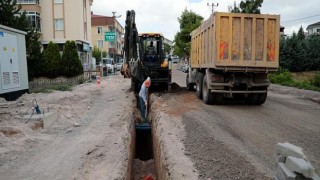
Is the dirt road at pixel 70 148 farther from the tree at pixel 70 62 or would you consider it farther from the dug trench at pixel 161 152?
the tree at pixel 70 62

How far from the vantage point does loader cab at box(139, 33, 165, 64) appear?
55.8 feet

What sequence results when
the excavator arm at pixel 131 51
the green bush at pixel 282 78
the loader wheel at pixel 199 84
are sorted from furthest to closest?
1. the green bush at pixel 282 78
2. the excavator arm at pixel 131 51
3. the loader wheel at pixel 199 84

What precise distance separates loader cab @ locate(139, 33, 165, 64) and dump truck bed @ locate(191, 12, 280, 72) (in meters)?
5.78

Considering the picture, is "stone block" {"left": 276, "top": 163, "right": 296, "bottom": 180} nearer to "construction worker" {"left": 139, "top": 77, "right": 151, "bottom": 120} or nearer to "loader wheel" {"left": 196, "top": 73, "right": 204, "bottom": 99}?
"construction worker" {"left": 139, "top": 77, "right": 151, "bottom": 120}

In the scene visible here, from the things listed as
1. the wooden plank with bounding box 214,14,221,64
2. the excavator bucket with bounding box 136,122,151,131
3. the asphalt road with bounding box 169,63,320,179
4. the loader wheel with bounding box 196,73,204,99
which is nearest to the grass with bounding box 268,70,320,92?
the asphalt road with bounding box 169,63,320,179

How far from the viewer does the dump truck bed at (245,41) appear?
11250mm

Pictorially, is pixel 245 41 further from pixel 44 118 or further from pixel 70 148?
pixel 70 148

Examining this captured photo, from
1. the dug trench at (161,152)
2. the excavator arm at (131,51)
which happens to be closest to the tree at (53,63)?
the excavator arm at (131,51)

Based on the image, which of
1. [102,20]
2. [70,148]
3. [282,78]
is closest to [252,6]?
[282,78]

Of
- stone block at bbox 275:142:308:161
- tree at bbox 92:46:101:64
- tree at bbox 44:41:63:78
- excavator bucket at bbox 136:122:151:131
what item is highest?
tree at bbox 92:46:101:64

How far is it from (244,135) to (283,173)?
4.63 meters

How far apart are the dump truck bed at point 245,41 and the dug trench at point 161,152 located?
2.81 m

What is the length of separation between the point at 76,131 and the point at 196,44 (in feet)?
27.0

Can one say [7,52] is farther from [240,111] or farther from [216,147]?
[216,147]
